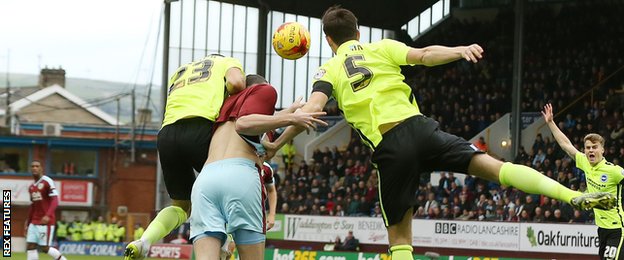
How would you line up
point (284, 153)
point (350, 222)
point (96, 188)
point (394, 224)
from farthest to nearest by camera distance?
point (96, 188) < point (284, 153) < point (350, 222) < point (394, 224)

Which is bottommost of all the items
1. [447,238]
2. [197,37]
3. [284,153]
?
[447,238]

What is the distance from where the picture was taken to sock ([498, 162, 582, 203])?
7.43 meters

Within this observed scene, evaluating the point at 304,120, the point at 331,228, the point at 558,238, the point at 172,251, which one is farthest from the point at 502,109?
the point at 304,120

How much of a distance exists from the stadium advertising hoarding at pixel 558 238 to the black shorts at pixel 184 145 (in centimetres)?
1521

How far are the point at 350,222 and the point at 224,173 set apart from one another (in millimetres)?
19274

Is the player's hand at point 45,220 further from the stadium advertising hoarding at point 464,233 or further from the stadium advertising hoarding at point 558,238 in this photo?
the stadium advertising hoarding at point 558,238

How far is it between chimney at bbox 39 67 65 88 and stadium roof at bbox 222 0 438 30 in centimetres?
2972

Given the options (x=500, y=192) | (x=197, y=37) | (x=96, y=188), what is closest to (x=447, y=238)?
(x=500, y=192)

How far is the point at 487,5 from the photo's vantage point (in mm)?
39281

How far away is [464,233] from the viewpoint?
80.8 feet

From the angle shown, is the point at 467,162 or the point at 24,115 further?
the point at 24,115

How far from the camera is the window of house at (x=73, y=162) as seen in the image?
48.9 metres

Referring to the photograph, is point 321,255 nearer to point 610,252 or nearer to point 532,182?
point 610,252

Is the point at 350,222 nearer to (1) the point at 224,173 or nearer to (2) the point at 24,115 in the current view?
(1) the point at 224,173
